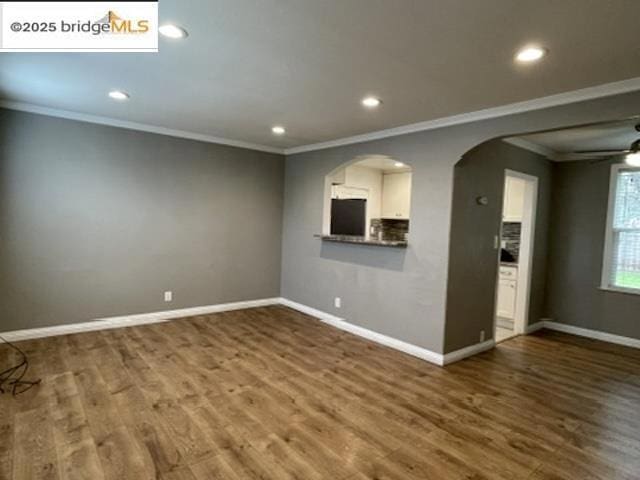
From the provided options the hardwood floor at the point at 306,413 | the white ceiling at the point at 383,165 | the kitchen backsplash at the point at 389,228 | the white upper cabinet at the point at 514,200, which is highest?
the white ceiling at the point at 383,165

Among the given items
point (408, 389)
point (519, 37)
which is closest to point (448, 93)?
point (519, 37)

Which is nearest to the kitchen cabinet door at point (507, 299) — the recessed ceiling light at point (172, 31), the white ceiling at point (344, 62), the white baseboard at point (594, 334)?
the white baseboard at point (594, 334)

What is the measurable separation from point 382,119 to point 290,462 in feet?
10.5

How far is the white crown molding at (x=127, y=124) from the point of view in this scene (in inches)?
148

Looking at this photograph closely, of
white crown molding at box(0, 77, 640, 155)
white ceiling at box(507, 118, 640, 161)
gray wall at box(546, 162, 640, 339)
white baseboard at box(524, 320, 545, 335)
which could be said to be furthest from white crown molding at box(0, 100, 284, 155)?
white baseboard at box(524, 320, 545, 335)

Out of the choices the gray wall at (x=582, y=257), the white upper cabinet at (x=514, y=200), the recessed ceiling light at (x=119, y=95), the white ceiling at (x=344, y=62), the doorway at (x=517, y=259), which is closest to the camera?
the white ceiling at (x=344, y=62)

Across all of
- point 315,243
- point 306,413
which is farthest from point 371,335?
point 306,413

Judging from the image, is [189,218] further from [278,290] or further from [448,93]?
[448,93]

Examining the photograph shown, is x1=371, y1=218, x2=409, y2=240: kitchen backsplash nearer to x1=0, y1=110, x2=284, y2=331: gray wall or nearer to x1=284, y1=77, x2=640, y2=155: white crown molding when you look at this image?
x1=0, y1=110, x2=284, y2=331: gray wall

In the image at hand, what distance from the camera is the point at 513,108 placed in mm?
3074

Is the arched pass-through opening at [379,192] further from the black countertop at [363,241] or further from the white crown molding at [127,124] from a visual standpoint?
the white crown molding at [127,124]

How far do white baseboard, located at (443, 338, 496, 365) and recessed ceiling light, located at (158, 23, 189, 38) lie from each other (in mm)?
3593

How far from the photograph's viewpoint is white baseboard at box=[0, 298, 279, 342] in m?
3.89

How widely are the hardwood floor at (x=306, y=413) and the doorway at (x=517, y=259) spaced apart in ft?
2.93
